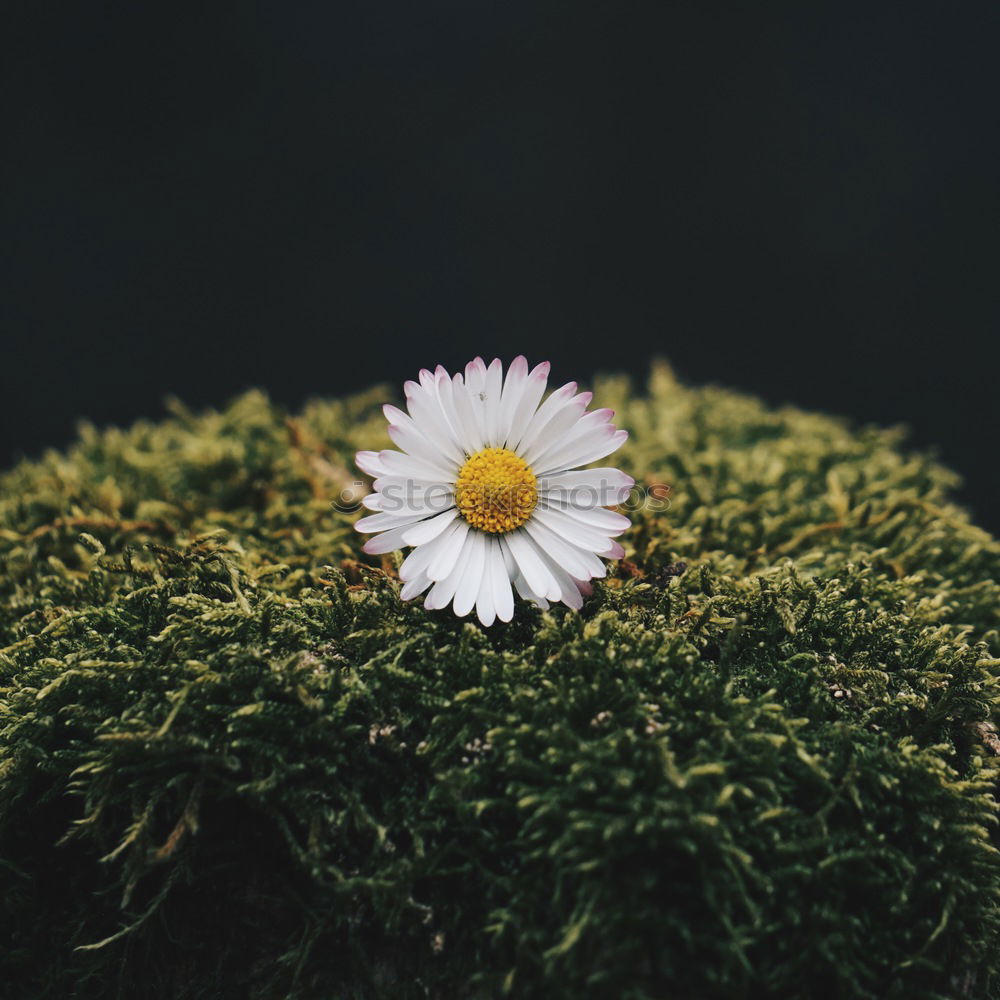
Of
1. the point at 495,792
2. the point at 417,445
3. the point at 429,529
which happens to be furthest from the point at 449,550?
the point at 495,792

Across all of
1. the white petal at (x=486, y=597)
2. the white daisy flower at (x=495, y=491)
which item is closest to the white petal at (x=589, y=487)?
the white daisy flower at (x=495, y=491)

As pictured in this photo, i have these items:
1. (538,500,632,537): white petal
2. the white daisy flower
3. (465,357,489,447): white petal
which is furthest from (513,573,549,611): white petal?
(465,357,489,447): white petal

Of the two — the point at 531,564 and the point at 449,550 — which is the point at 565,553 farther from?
the point at 449,550

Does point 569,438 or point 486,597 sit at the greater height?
point 569,438

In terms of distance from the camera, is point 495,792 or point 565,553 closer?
point 495,792

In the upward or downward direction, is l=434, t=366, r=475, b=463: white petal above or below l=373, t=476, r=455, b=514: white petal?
above

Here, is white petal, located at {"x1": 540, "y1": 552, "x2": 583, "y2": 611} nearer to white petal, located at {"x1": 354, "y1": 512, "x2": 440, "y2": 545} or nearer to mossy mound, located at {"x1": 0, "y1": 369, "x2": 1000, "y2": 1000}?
mossy mound, located at {"x1": 0, "y1": 369, "x2": 1000, "y2": 1000}
